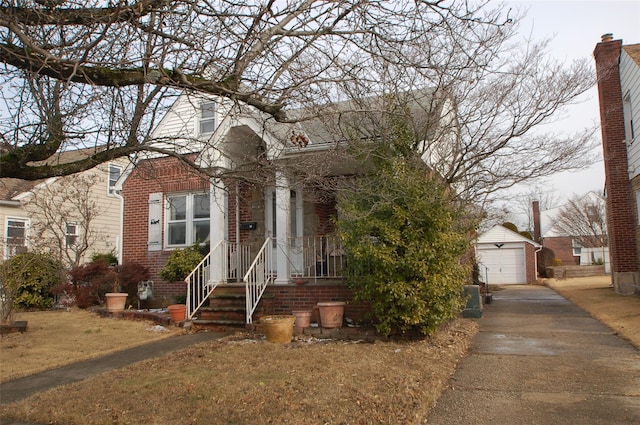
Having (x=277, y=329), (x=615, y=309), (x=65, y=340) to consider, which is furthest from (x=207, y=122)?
(x=615, y=309)

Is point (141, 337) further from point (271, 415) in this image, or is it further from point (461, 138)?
point (461, 138)

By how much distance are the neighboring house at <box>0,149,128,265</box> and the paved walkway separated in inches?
362

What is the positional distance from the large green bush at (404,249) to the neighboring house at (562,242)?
32401 mm

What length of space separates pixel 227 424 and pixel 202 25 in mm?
4270

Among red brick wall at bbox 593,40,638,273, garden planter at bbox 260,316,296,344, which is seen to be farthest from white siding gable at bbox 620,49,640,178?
garden planter at bbox 260,316,296,344

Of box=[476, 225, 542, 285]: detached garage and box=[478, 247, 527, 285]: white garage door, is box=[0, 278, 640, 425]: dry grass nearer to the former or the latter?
box=[476, 225, 542, 285]: detached garage

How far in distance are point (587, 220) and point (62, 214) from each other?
118 ft

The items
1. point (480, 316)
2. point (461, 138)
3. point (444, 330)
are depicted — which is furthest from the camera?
point (480, 316)

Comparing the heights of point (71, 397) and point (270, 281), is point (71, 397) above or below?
below

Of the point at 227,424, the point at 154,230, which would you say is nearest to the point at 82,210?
the point at 154,230

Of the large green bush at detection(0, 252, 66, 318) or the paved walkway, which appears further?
the large green bush at detection(0, 252, 66, 318)

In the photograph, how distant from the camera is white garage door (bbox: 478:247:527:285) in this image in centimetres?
2830

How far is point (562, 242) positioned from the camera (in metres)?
43.7

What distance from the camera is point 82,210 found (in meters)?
15.9
